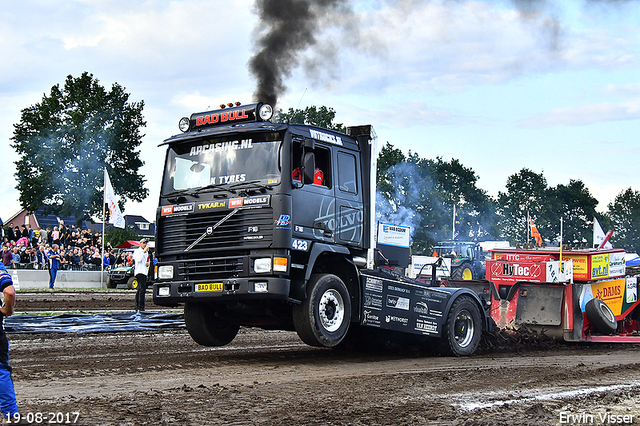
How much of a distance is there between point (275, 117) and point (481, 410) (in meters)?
5.01

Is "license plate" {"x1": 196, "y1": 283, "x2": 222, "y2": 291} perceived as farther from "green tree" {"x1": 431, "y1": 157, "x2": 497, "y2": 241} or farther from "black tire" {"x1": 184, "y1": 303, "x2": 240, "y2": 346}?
"green tree" {"x1": 431, "y1": 157, "x2": 497, "y2": 241}

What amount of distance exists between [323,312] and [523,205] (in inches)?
3495

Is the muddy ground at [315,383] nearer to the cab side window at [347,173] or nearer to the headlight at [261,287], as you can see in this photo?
the headlight at [261,287]

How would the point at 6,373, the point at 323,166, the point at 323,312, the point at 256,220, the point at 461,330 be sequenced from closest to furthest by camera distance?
the point at 6,373
the point at 256,220
the point at 323,312
the point at 323,166
the point at 461,330

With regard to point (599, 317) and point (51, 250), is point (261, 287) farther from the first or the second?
point (51, 250)

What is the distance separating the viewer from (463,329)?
35.7 ft

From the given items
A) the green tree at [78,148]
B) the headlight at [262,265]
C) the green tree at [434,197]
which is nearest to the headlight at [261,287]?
the headlight at [262,265]

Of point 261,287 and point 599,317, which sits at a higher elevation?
point 261,287

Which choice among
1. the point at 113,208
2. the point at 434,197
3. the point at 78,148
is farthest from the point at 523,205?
the point at 113,208

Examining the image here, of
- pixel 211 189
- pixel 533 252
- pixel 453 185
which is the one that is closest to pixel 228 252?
pixel 211 189

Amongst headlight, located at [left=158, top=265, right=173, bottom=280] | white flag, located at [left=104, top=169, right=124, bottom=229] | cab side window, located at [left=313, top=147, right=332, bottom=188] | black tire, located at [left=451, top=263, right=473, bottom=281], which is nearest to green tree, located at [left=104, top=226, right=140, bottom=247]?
white flag, located at [left=104, top=169, right=124, bottom=229]

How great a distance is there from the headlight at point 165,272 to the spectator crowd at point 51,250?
16487 mm

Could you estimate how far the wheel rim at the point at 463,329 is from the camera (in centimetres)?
1072

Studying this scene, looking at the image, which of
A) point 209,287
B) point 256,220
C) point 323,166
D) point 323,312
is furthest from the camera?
point 323,166
